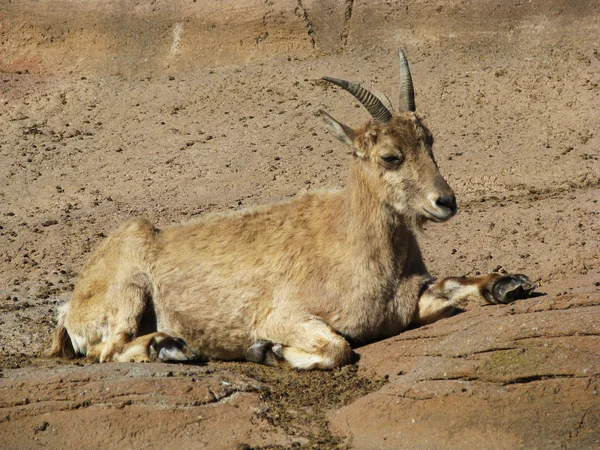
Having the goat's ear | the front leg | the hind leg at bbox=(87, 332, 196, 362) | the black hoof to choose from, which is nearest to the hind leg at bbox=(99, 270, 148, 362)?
the hind leg at bbox=(87, 332, 196, 362)

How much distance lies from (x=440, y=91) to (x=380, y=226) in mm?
7428

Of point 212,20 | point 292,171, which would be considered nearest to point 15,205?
point 292,171

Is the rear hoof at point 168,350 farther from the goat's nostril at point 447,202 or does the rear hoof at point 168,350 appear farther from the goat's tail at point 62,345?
the goat's nostril at point 447,202

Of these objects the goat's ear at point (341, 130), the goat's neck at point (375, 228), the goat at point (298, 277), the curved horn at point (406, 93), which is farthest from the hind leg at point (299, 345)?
the curved horn at point (406, 93)

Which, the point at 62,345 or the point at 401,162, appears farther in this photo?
the point at 62,345

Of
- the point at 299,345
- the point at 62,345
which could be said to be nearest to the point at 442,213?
the point at 299,345

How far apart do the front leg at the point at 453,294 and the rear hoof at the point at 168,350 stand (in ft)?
6.16

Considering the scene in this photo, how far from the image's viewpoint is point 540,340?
265 inches

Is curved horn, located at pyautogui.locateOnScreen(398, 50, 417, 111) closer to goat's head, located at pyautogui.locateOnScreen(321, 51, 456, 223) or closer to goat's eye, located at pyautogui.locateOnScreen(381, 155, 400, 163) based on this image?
goat's head, located at pyautogui.locateOnScreen(321, 51, 456, 223)

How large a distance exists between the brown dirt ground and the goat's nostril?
23.0 inches

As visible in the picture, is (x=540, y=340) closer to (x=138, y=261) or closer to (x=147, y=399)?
(x=147, y=399)

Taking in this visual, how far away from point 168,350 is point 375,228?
1.95m

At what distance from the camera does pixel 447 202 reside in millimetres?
8016

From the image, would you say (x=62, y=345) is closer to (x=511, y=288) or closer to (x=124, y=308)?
(x=124, y=308)
